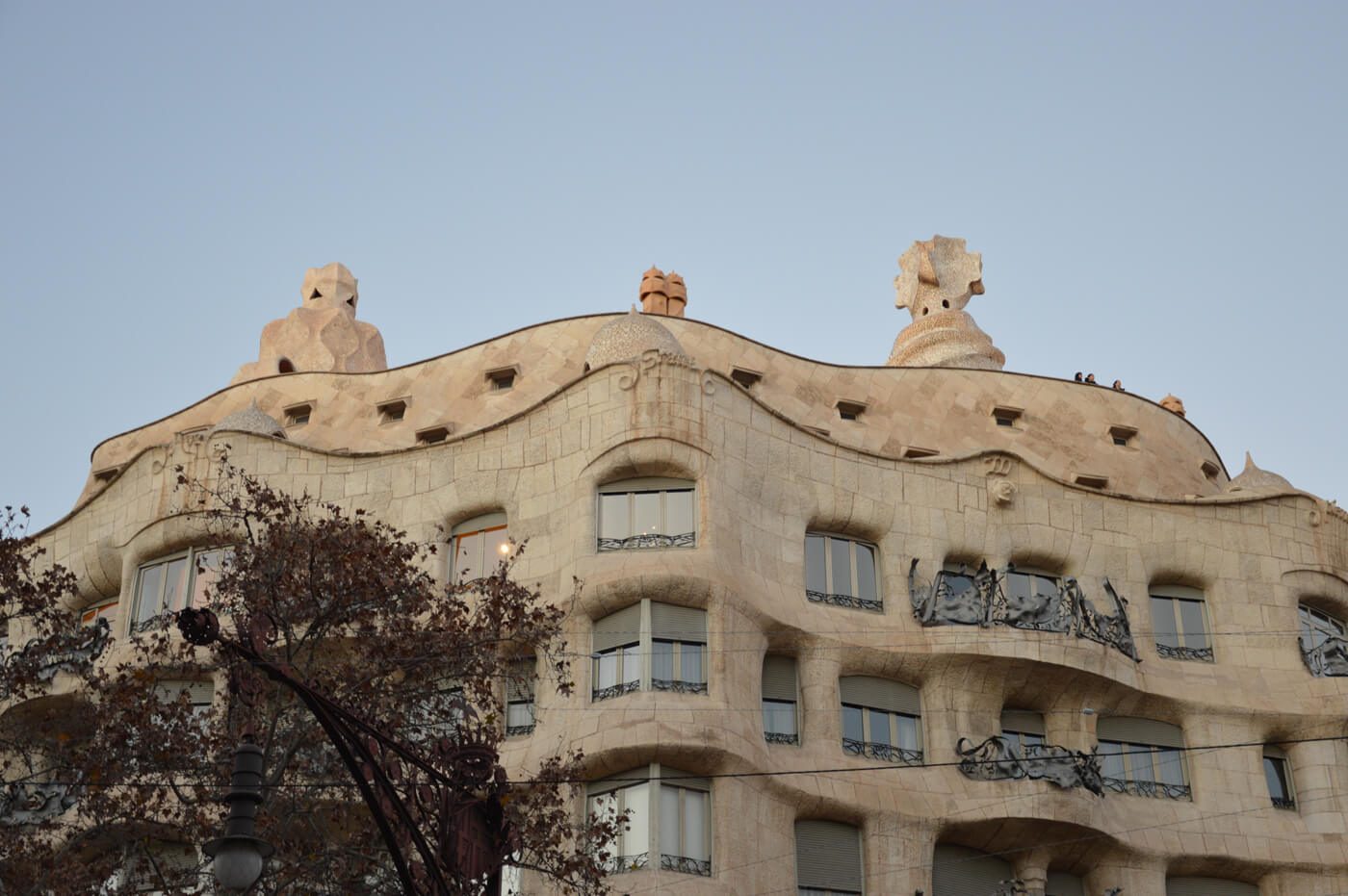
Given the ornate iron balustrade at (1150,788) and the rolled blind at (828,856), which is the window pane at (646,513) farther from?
the ornate iron balustrade at (1150,788)

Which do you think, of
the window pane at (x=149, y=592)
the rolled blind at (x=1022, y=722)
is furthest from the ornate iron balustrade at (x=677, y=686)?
the window pane at (x=149, y=592)

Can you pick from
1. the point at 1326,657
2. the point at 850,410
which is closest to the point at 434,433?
the point at 850,410

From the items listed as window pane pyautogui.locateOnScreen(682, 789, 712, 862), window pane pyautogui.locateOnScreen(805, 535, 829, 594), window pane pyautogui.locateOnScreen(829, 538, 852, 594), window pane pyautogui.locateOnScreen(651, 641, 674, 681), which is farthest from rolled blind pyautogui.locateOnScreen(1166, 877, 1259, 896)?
window pane pyautogui.locateOnScreen(651, 641, 674, 681)

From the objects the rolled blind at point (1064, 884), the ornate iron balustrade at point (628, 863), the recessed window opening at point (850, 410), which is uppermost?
the recessed window opening at point (850, 410)

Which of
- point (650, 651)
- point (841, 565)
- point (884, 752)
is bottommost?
point (884, 752)

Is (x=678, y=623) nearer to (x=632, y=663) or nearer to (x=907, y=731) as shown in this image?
(x=632, y=663)

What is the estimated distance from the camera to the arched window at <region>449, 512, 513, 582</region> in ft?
101

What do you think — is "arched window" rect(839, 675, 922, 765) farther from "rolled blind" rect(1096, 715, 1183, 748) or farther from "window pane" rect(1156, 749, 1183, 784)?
"window pane" rect(1156, 749, 1183, 784)

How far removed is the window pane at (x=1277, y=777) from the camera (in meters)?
31.9

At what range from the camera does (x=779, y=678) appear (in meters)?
29.7

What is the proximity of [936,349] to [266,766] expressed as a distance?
2135 cm

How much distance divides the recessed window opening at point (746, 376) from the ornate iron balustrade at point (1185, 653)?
8590 mm

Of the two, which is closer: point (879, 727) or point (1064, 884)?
point (879, 727)

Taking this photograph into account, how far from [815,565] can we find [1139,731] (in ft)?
20.1
